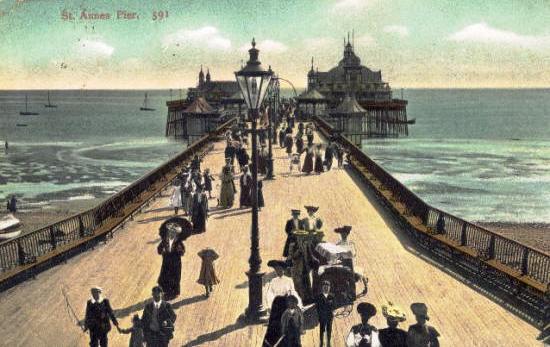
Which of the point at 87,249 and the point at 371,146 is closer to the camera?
the point at 87,249

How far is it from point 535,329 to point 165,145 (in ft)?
275

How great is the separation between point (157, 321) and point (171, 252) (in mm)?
2597

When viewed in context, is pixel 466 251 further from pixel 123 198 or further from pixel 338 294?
pixel 123 198

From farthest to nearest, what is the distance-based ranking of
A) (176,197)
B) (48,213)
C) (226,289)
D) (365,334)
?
(48,213) < (176,197) < (226,289) < (365,334)

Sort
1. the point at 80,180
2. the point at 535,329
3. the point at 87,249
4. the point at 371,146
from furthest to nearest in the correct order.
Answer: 1. the point at 371,146
2. the point at 80,180
3. the point at 87,249
4. the point at 535,329

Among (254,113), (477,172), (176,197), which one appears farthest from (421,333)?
(477,172)

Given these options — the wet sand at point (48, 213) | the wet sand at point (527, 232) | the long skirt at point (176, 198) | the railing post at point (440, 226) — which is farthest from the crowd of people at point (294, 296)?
the wet sand at point (48, 213)

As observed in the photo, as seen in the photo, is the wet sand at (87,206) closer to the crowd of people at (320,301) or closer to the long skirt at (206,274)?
the crowd of people at (320,301)

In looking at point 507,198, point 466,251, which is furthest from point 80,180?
point 466,251

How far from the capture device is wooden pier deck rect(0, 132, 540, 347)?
9281 mm

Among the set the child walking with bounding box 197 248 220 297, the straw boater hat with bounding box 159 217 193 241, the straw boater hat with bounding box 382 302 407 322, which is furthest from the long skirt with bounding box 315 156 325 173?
the straw boater hat with bounding box 382 302 407 322

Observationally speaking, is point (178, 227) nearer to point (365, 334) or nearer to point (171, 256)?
point (171, 256)

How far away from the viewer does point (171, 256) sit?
1046 centimetres

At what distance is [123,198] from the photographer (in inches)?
706
